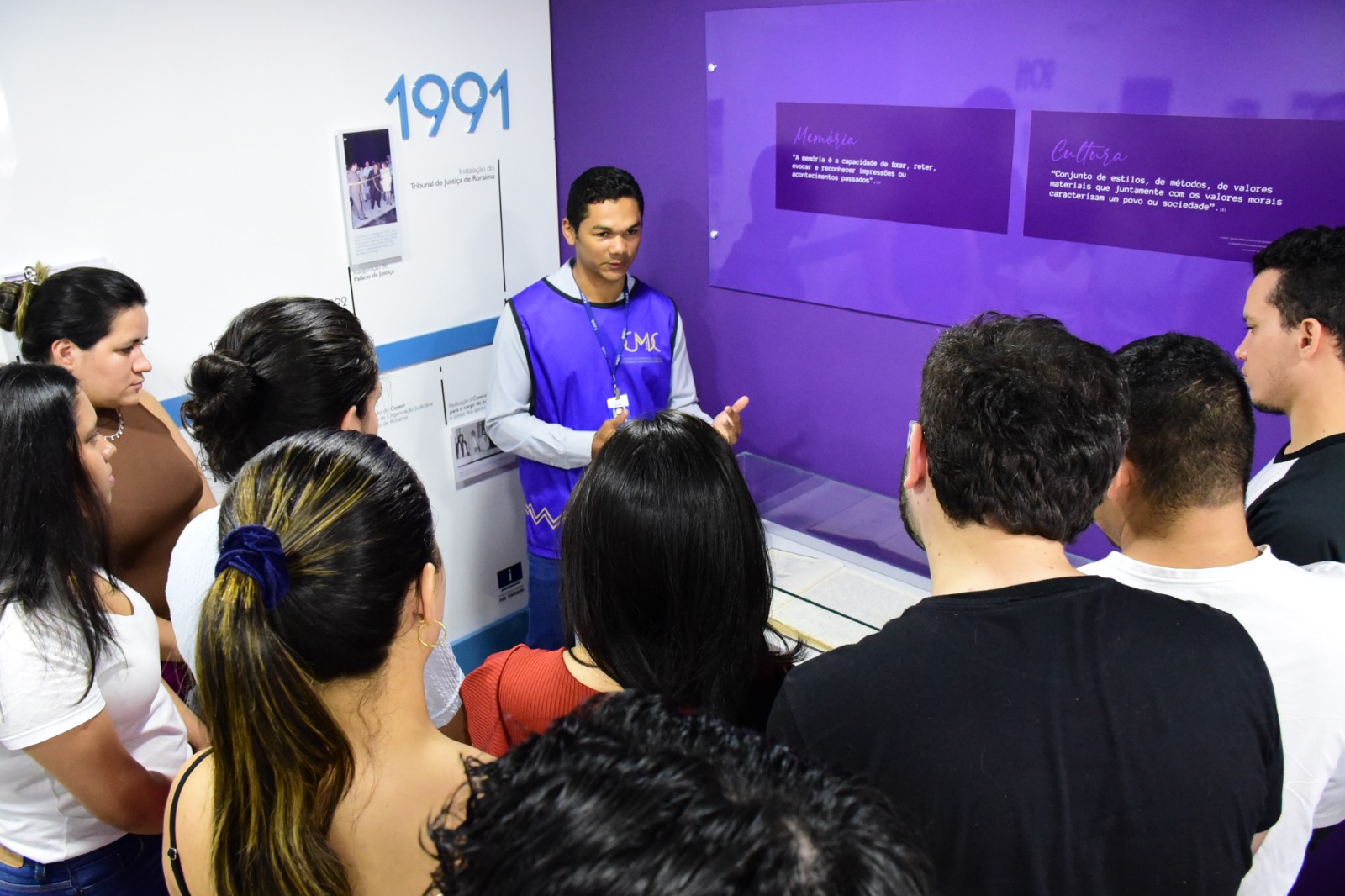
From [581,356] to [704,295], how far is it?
499 mm

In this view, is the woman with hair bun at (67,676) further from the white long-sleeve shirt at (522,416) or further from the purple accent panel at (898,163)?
the purple accent panel at (898,163)

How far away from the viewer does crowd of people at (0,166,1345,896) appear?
1.94ft

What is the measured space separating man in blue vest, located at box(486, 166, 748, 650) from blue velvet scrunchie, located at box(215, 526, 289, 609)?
5.87ft

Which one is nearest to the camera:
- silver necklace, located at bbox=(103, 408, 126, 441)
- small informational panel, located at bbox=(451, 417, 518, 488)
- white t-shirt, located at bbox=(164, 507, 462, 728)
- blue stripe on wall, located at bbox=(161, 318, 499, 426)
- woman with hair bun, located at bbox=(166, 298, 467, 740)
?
white t-shirt, located at bbox=(164, 507, 462, 728)

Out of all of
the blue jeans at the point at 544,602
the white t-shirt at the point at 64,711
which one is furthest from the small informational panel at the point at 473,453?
the white t-shirt at the point at 64,711

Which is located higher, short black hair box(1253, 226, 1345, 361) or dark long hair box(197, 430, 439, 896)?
short black hair box(1253, 226, 1345, 361)

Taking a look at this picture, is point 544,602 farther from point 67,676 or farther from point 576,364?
point 67,676

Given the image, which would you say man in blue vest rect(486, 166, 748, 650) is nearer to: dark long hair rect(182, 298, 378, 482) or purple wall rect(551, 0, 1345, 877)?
purple wall rect(551, 0, 1345, 877)

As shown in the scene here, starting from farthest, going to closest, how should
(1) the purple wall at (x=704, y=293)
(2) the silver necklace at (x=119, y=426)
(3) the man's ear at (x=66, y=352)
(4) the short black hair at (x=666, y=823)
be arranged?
1. (1) the purple wall at (x=704, y=293)
2. (2) the silver necklace at (x=119, y=426)
3. (3) the man's ear at (x=66, y=352)
4. (4) the short black hair at (x=666, y=823)

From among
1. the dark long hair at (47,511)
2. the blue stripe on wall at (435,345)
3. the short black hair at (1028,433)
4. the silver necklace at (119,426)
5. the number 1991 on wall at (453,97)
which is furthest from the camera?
the blue stripe on wall at (435,345)

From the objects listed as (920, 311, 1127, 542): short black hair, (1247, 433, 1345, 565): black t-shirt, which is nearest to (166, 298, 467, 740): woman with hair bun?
(920, 311, 1127, 542): short black hair

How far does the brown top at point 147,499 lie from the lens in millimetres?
2127

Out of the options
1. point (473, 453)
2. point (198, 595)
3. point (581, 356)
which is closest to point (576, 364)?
point (581, 356)

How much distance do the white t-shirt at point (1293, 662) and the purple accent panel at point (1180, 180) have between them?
96 centimetres
